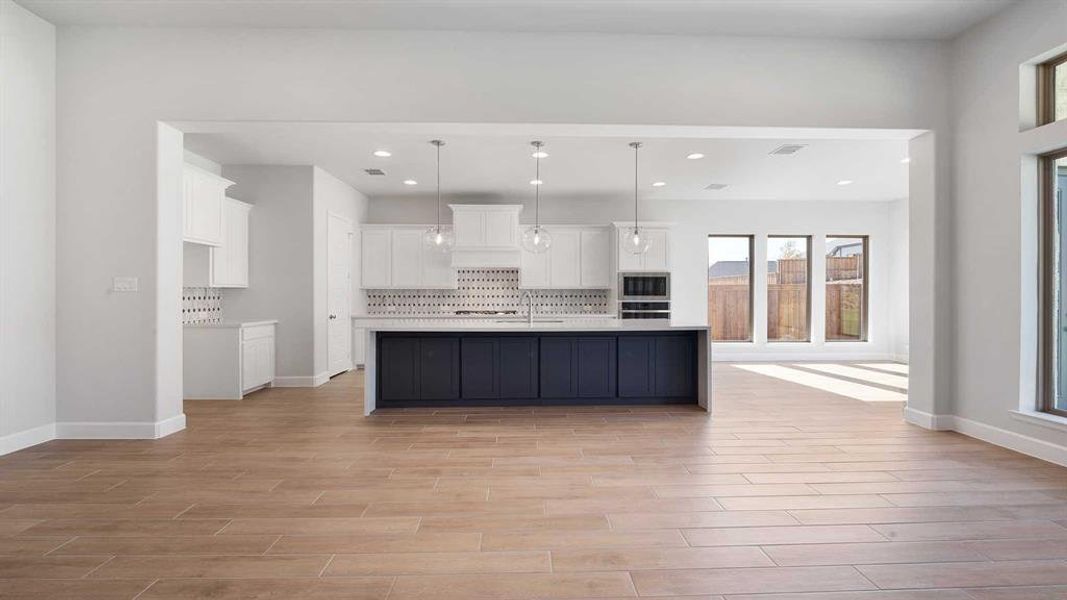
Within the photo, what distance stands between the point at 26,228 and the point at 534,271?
19.7 ft

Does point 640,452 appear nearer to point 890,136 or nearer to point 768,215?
point 890,136

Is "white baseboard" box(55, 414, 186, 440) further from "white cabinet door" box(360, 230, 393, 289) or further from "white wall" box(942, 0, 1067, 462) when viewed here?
"white wall" box(942, 0, 1067, 462)

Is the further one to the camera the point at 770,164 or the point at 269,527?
the point at 770,164

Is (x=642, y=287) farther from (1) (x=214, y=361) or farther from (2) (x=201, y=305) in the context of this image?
(2) (x=201, y=305)

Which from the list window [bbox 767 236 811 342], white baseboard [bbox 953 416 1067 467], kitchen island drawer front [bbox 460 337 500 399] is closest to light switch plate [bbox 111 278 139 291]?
kitchen island drawer front [bbox 460 337 500 399]

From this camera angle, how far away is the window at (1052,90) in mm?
3604

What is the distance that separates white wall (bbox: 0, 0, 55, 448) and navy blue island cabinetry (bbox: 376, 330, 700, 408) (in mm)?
2426

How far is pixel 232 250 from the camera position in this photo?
6422 mm

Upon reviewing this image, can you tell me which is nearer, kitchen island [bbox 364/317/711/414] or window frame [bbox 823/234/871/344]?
kitchen island [bbox 364/317/711/414]

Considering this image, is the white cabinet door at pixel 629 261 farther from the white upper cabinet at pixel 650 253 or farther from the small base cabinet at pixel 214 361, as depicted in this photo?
the small base cabinet at pixel 214 361

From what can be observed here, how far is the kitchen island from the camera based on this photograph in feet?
17.4

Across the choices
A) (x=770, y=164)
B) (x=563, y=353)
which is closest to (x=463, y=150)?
(x=563, y=353)

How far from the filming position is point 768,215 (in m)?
9.41

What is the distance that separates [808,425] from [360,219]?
6739mm
